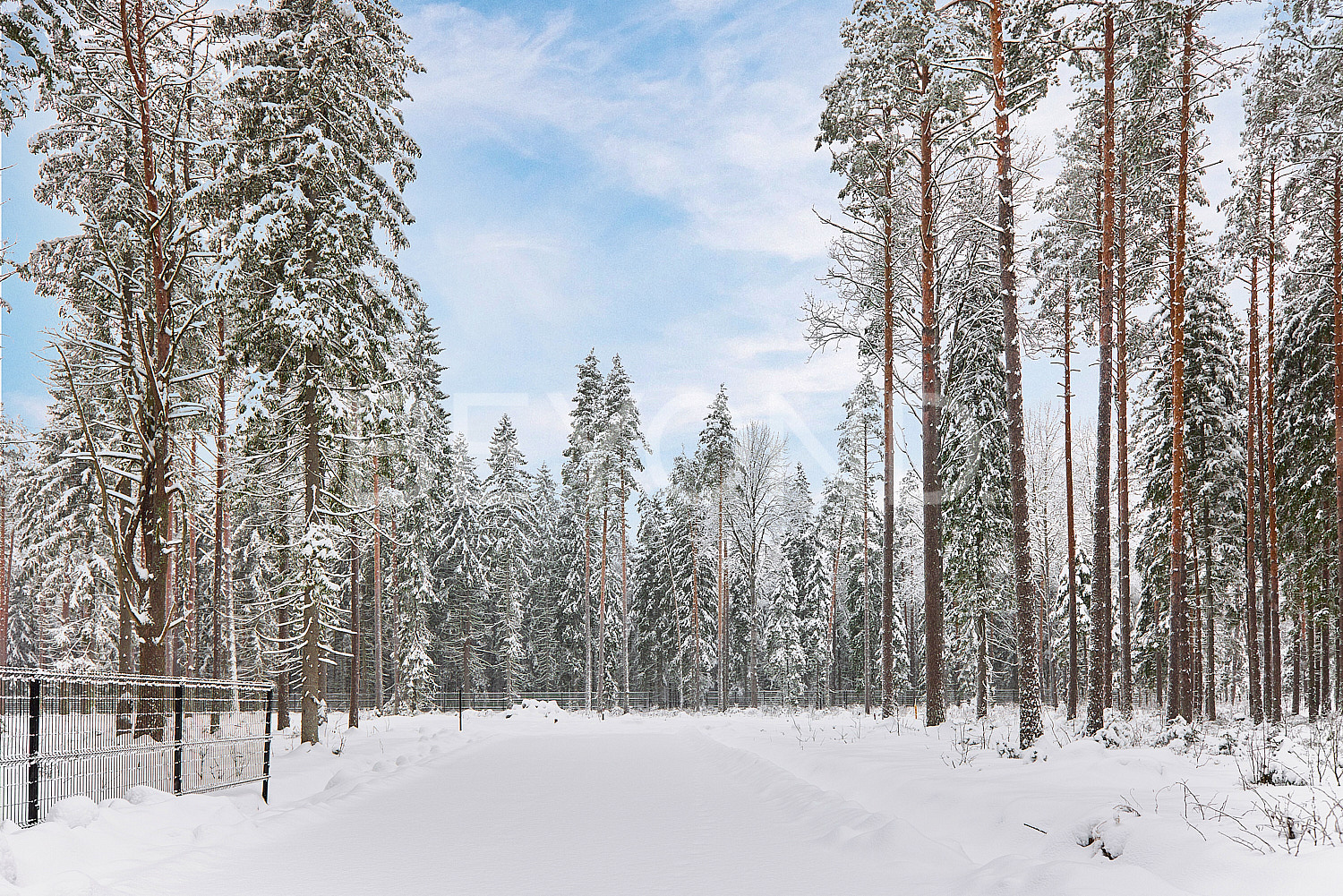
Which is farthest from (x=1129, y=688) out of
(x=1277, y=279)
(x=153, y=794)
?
(x=153, y=794)

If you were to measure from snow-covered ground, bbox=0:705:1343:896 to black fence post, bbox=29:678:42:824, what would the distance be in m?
0.21

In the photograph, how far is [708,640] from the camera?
4634 centimetres

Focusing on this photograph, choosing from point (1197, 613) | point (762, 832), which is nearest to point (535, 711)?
point (1197, 613)

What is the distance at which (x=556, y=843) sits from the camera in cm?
753

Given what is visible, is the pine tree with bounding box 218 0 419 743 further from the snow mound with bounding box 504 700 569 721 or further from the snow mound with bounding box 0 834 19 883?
the snow mound with bounding box 504 700 569 721

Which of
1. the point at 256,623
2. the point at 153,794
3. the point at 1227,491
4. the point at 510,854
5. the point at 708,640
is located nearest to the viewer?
the point at 510,854

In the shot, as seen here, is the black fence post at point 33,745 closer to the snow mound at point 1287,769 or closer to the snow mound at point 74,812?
the snow mound at point 74,812

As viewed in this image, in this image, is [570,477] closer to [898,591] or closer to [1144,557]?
[898,591]

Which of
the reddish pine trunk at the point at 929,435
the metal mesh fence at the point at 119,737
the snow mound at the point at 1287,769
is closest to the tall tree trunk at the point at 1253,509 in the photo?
the reddish pine trunk at the point at 929,435

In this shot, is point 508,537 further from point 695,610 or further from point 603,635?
point 695,610

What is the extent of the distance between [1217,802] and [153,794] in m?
9.33

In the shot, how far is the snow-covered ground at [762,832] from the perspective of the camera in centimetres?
523

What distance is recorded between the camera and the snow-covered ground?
523 cm

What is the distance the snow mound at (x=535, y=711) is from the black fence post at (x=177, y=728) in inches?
1019
